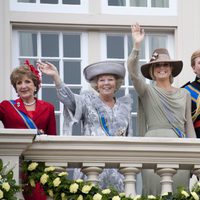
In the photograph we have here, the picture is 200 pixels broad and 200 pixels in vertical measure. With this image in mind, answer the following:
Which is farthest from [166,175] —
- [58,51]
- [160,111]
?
[58,51]

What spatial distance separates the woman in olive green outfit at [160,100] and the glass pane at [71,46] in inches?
125

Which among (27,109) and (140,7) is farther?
A: (140,7)

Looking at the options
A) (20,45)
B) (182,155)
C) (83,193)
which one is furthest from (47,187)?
(20,45)

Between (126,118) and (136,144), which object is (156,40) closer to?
(126,118)

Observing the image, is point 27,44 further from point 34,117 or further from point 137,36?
point 137,36

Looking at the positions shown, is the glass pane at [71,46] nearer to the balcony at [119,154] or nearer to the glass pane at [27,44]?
the glass pane at [27,44]

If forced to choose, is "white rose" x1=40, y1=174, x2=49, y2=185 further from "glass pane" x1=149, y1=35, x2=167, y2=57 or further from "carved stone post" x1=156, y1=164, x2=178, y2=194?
"glass pane" x1=149, y1=35, x2=167, y2=57

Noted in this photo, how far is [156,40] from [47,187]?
5.22 meters

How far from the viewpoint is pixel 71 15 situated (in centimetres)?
1844

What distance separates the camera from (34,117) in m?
14.8

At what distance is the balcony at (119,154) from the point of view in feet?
45.6

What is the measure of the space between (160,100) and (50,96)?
323cm

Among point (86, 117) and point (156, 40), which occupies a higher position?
point (156, 40)

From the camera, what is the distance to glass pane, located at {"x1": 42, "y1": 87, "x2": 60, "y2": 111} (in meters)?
18.0
